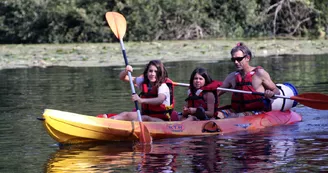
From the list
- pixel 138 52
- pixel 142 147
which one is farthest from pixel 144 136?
pixel 138 52

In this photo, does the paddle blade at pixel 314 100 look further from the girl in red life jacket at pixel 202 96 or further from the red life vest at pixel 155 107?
the red life vest at pixel 155 107

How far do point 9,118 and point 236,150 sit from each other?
12.5 feet

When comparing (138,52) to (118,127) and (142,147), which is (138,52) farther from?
(142,147)

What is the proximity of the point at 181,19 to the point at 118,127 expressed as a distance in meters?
19.1

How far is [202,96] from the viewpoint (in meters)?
8.82

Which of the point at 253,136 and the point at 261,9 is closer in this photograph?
the point at 253,136

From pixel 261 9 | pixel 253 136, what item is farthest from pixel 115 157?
pixel 261 9

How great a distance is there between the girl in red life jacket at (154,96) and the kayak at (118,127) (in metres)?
0.28

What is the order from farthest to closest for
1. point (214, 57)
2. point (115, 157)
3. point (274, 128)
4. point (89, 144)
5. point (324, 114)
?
point (214, 57)
point (324, 114)
point (274, 128)
point (89, 144)
point (115, 157)

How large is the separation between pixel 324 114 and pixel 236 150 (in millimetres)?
3012

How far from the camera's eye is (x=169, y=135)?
8.47 meters

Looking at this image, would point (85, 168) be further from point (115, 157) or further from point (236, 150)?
point (236, 150)

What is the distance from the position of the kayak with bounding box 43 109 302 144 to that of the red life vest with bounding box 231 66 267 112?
367 millimetres

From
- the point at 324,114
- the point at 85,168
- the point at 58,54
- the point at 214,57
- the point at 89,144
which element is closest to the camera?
the point at 85,168
